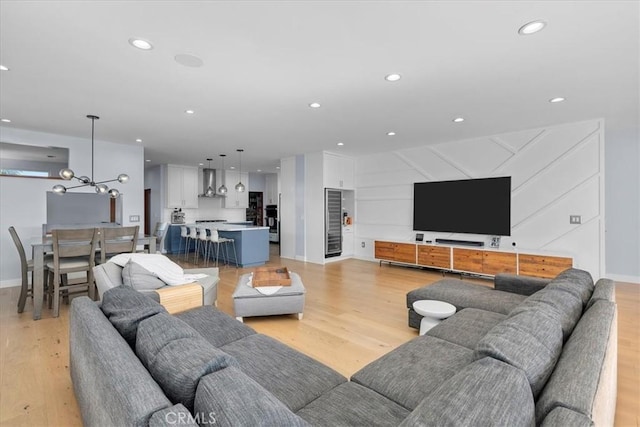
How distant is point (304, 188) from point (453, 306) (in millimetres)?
5135

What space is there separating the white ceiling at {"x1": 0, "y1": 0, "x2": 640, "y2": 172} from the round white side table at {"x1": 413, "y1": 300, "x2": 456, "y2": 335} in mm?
2296

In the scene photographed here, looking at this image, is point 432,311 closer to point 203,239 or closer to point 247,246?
point 247,246

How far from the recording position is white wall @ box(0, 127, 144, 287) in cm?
500

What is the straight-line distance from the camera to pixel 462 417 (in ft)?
2.90

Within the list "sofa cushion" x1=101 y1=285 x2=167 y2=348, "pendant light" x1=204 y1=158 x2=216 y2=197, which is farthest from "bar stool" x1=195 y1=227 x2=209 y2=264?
"sofa cushion" x1=101 y1=285 x2=167 y2=348

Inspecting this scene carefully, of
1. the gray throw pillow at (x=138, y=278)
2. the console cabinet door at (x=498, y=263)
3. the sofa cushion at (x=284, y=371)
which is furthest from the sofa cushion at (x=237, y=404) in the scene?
the console cabinet door at (x=498, y=263)

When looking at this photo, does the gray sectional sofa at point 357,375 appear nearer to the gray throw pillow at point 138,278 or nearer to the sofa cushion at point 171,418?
the sofa cushion at point 171,418

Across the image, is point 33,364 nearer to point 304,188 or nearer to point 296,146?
point 296,146

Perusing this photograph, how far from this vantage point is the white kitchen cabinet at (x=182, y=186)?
9.01 meters

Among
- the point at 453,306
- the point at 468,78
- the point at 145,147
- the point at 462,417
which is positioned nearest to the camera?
the point at 462,417

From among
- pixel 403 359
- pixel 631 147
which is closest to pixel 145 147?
pixel 403 359

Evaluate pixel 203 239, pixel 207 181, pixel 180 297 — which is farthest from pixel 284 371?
pixel 207 181

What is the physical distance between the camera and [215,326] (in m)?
2.29

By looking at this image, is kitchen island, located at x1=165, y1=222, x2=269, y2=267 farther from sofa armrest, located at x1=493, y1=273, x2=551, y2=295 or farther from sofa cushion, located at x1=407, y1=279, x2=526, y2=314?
sofa armrest, located at x1=493, y1=273, x2=551, y2=295
